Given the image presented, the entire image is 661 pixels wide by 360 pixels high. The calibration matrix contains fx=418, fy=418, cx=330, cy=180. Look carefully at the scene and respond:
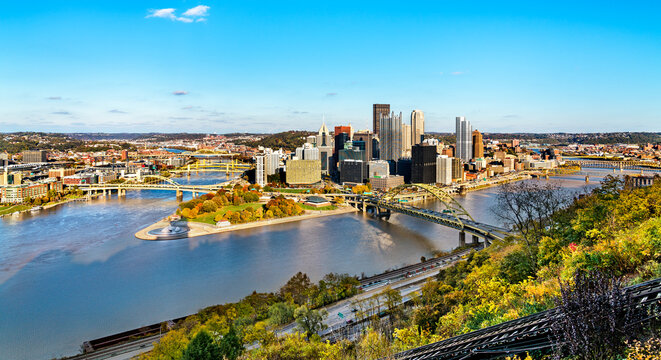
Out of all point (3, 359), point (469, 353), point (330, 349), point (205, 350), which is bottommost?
point (3, 359)

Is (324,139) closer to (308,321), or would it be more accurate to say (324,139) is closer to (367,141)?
(367,141)

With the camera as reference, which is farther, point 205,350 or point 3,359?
point 3,359

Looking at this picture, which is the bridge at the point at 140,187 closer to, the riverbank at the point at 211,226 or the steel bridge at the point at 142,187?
the steel bridge at the point at 142,187

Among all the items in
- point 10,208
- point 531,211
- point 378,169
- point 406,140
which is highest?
point 406,140

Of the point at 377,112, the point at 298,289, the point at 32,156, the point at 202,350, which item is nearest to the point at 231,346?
the point at 202,350

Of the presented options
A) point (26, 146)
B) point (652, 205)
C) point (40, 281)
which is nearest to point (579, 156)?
point (652, 205)

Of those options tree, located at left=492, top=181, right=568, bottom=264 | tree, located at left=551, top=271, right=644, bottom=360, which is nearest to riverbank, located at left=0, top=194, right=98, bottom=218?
tree, located at left=492, top=181, right=568, bottom=264

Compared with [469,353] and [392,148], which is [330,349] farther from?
[392,148]
